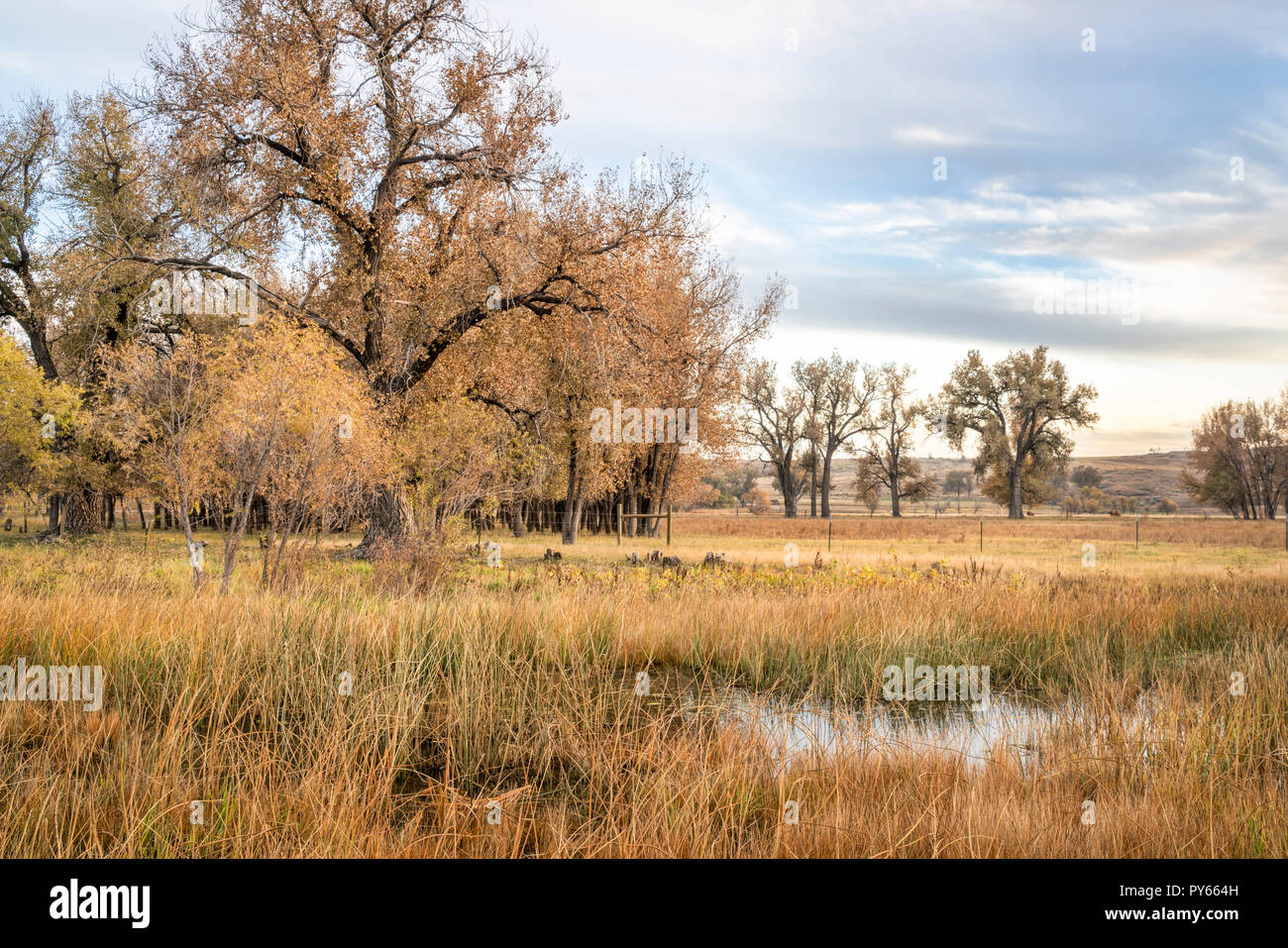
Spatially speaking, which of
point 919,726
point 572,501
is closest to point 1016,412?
point 572,501

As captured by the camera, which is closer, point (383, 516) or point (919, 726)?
point (919, 726)

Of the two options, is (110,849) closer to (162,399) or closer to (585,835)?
(585,835)

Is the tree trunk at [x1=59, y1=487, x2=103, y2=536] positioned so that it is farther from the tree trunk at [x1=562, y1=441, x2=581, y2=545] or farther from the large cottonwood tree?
the large cottonwood tree

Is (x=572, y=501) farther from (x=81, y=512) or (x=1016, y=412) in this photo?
(x=1016, y=412)

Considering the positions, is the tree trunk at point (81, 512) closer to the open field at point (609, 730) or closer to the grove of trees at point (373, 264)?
the grove of trees at point (373, 264)

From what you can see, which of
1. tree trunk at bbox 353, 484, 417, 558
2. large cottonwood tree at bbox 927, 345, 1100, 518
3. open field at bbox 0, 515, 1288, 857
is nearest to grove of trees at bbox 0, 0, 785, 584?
tree trunk at bbox 353, 484, 417, 558

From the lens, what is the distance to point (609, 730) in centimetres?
585

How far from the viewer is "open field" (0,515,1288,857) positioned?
420cm

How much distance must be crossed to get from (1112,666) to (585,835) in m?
6.71

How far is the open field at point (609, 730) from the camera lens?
4199mm

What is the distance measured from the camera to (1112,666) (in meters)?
8.51

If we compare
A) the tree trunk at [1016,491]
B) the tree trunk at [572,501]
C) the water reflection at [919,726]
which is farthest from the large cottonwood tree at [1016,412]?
the water reflection at [919,726]
